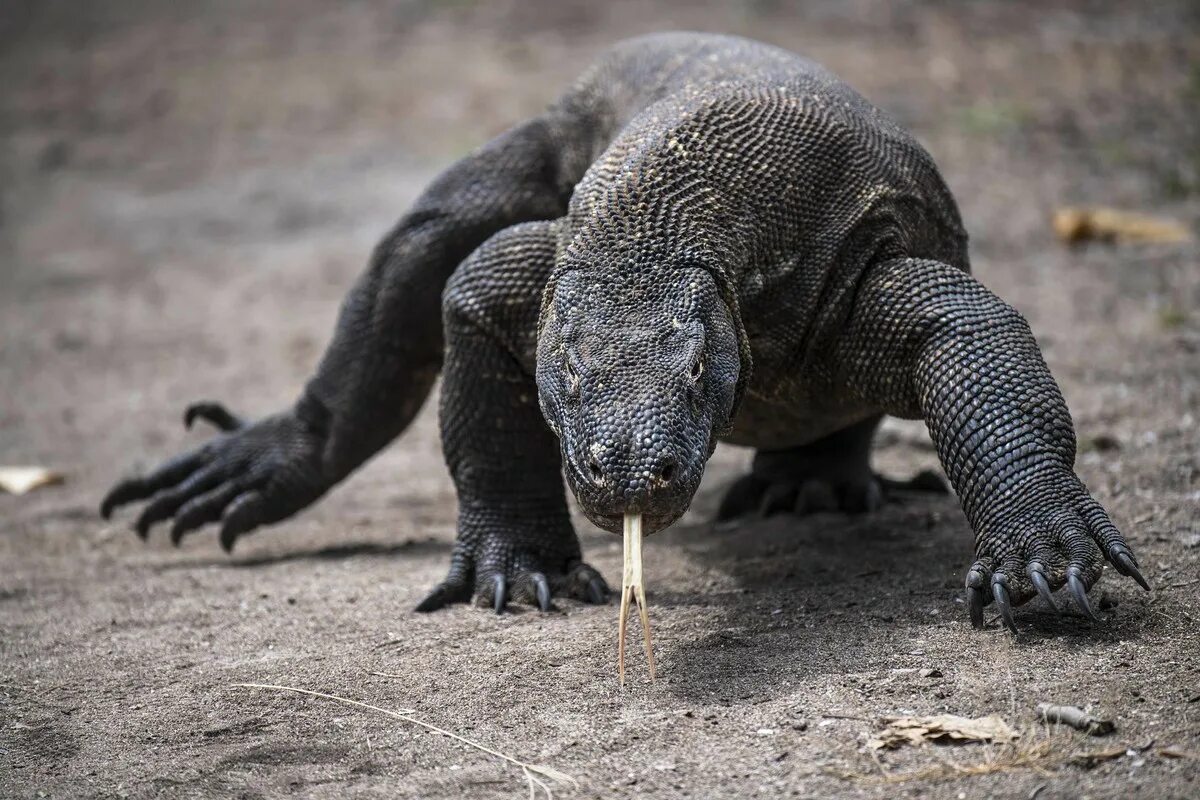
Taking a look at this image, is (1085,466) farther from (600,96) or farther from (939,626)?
(600,96)

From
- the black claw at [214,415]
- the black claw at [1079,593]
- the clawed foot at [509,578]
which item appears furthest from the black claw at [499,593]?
the black claw at [214,415]

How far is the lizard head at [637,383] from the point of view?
3.17 meters

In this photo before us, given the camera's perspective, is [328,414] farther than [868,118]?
Yes

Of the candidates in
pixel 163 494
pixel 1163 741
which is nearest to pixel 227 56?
pixel 163 494

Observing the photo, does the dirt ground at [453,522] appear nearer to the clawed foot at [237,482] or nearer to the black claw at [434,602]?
the black claw at [434,602]

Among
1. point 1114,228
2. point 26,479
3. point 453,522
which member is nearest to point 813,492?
point 453,522

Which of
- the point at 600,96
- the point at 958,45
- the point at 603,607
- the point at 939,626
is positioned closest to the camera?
the point at 939,626

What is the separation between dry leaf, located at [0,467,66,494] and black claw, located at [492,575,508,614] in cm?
350

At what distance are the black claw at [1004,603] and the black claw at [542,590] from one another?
1.36 metres

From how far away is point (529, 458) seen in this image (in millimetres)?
4594

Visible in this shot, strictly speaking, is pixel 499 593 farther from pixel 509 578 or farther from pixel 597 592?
pixel 597 592

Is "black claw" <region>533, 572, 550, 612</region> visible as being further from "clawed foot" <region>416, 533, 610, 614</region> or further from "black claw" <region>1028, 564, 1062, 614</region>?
"black claw" <region>1028, 564, 1062, 614</region>

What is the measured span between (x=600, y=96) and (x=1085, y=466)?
2.22 meters

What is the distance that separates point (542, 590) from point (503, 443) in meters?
0.49
